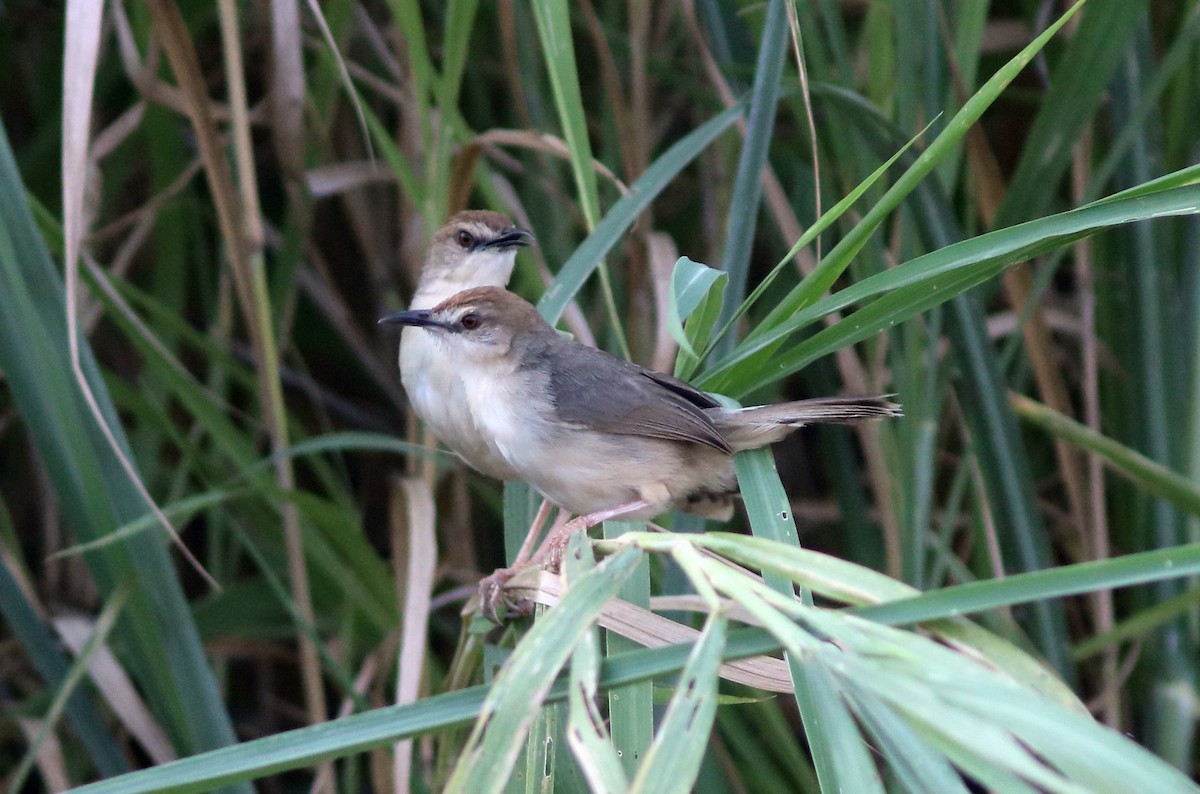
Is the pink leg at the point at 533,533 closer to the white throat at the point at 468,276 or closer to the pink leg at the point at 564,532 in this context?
the pink leg at the point at 564,532

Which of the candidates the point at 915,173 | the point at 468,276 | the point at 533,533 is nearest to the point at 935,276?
the point at 915,173

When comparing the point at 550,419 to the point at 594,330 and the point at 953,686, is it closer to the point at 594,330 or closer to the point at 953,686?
the point at 594,330

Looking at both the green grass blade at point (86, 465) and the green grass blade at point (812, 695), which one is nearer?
the green grass blade at point (812, 695)

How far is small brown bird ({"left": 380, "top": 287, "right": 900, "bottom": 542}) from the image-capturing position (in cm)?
198

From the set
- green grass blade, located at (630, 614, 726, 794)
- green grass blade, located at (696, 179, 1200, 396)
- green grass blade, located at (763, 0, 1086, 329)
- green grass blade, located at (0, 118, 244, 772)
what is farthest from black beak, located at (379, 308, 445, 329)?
green grass blade, located at (630, 614, 726, 794)

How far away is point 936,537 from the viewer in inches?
106

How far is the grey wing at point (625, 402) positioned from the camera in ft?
6.52

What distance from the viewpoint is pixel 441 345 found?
2.42 m

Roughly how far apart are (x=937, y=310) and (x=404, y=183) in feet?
3.48

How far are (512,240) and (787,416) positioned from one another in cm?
105

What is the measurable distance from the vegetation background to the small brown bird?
130 mm

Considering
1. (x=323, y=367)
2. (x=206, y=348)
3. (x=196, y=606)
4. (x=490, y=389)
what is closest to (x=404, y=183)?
(x=490, y=389)

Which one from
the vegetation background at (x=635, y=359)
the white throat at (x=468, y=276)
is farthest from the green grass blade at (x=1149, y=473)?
the white throat at (x=468, y=276)

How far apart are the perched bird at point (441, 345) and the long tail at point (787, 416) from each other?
0.50 m
